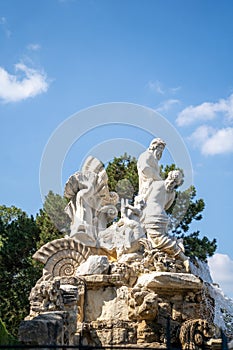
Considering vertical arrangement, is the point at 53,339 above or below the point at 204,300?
below

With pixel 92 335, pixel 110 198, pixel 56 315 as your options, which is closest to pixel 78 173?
pixel 110 198

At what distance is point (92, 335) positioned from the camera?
11227 millimetres

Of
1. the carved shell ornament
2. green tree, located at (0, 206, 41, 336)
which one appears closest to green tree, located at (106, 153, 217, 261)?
green tree, located at (0, 206, 41, 336)

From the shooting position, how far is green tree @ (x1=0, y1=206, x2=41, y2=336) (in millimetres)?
21469

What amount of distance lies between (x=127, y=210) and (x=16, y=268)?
10972mm

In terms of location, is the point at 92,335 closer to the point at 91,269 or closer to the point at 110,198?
the point at 91,269

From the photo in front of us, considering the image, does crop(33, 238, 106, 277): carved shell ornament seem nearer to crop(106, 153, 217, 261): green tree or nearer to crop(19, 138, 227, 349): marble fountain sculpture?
crop(19, 138, 227, 349): marble fountain sculpture

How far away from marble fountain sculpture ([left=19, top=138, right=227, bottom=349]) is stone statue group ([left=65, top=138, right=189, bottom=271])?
2 centimetres

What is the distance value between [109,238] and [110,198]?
1712mm

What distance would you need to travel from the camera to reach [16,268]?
2284cm

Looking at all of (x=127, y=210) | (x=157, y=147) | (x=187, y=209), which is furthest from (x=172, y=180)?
(x=187, y=209)

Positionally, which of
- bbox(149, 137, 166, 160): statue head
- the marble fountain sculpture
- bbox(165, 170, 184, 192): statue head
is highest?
bbox(149, 137, 166, 160): statue head

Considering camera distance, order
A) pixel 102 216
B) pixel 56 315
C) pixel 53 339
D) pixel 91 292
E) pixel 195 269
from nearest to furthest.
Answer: pixel 53 339 < pixel 56 315 < pixel 91 292 < pixel 195 269 < pixel 102 216

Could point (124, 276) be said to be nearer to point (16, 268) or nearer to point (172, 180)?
point (172, 180)
